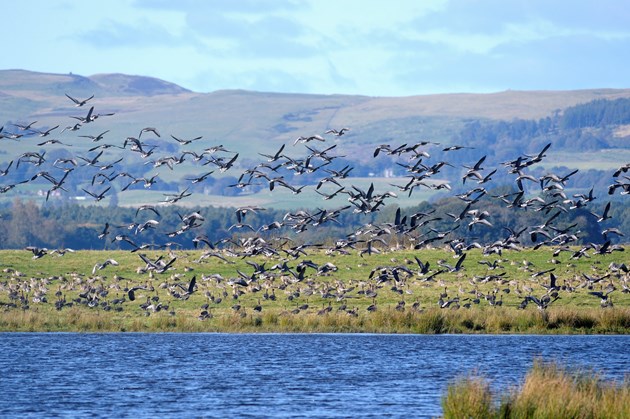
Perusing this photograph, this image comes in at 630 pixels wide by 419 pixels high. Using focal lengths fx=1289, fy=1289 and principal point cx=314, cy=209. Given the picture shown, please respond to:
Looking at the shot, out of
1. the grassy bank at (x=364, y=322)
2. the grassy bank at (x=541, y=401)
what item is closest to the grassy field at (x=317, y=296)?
the grassy bank at (x=364, y=322)

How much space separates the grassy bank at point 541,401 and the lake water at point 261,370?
14.9 ft

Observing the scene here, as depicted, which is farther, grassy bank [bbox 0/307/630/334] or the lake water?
grassy bank [bbox 0/307/630/334]

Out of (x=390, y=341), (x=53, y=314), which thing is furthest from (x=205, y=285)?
(x=390, y=341)

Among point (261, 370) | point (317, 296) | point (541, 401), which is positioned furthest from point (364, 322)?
point (541, 401)

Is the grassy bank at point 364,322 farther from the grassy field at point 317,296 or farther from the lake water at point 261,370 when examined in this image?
the lake water at point 261,370

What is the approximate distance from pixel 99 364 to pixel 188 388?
8.11 meters

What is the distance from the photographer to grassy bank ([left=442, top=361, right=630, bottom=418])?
28500 millimetres

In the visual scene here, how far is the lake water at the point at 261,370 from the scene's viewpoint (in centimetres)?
3672

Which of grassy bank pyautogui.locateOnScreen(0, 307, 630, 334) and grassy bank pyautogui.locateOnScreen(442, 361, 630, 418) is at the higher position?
grassy bank pyautogui.locateOnScreen(442, 361, 630, 418)

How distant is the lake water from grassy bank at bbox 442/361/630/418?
4.56 meters

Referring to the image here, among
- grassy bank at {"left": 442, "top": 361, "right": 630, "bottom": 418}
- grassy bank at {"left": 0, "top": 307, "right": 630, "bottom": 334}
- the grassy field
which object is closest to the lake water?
grassy bank at {"left": 0, "top": 307, "right": 630, "bottom": 334}

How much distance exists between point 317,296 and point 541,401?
39686 millimetres

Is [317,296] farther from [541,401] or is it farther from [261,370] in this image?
[541,401]

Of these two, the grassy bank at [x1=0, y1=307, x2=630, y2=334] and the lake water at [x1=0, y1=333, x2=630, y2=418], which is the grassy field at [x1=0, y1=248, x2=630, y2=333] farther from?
the lake water at [x1=0, y1=333, x2=630, y2=418]
